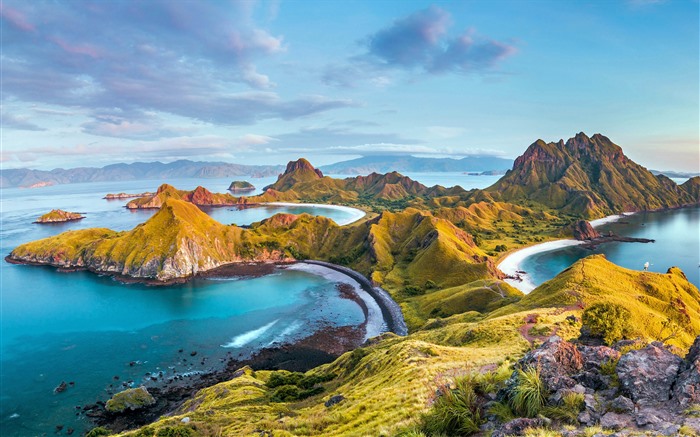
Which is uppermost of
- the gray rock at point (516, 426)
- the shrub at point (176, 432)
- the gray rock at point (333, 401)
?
the gray rock at point (516, 426)

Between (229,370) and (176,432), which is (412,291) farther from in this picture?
(176,432)

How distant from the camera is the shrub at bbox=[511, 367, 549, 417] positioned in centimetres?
1600

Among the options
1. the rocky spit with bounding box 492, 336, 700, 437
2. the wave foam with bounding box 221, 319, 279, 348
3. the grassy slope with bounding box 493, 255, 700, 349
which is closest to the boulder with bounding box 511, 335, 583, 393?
the rocky spit with bounding box 492, 336, 700, 437

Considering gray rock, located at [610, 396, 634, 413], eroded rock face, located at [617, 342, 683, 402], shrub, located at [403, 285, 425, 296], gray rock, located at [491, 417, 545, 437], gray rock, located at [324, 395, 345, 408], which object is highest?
eroded rock face, located at [617, 342, 683, 402]

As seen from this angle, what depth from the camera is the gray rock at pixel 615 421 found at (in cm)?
1403

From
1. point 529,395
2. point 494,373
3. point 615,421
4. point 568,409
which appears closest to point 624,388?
point 615,421

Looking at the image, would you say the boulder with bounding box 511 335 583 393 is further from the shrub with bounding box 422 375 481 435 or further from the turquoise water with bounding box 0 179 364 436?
the turquoise water with bounding box 0 179 364 436

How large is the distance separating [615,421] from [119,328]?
131 metres

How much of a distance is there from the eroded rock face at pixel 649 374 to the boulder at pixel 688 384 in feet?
1.34

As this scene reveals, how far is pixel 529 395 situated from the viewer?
16.1m

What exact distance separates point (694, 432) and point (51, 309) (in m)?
170

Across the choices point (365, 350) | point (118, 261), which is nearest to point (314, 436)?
point (365, 350)

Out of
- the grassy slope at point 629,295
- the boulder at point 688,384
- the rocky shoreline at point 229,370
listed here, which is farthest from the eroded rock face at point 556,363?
the rocky shoreline at point 229,370

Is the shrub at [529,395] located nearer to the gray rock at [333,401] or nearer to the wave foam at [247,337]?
the gray rock at [333,401]
